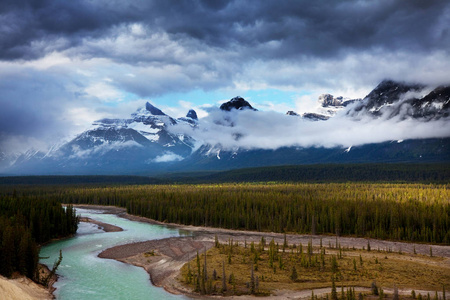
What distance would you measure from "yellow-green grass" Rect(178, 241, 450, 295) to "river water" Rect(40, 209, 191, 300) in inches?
274

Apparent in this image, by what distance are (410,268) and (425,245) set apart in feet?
93.0

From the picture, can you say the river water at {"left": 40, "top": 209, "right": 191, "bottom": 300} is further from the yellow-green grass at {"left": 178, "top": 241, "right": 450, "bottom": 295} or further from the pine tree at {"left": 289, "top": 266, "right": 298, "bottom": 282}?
the pine tree at {"left": 289, "top": 266, "right": 298, "bottom": 282}

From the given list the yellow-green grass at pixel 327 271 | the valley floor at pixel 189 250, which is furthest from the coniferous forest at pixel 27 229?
the yellow-green grass at pixel 327 271

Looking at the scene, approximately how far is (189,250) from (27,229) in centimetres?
2968

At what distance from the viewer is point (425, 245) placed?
8606cm

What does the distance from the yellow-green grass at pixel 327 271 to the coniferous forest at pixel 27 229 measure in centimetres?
2135

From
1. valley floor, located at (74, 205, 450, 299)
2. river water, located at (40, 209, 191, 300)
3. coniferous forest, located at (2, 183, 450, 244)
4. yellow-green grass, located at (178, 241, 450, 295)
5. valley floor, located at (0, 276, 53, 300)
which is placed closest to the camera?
valley floor, located at (0, 276, 53, 300)

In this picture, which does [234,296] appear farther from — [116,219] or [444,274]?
[116,219]

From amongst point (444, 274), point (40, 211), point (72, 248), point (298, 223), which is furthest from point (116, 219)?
point (444, 274)

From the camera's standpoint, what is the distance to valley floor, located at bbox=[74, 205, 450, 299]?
5475 cm

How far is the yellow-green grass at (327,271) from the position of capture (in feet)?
174

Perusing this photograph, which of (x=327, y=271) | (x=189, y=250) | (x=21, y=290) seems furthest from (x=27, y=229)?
(x=327, y=271)

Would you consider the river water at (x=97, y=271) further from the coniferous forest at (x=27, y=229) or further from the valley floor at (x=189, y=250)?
the coniferous forest at (x=27, y=229)

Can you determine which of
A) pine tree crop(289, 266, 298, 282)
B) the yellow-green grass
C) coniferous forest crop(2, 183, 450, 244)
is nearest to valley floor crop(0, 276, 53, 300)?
the yellow-green grass
